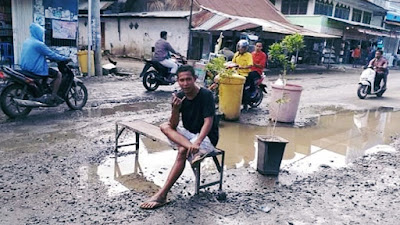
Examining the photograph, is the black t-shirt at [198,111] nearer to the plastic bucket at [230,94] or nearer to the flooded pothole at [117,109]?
the plastic bucket at [230,94]

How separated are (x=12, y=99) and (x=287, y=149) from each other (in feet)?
16.3

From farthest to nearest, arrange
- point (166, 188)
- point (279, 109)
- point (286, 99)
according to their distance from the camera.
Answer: point (279, 109), point (286, 99), point (166, 188)

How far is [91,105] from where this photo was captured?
8.16 m

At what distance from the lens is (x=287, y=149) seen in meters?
5.89

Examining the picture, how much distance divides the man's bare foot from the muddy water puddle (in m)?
0.41

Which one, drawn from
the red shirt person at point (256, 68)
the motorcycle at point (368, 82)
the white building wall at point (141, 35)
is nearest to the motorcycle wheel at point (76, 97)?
the red shirt person at point (256, 68)

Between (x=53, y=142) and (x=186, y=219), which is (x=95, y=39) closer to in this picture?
(x=53, y=142)

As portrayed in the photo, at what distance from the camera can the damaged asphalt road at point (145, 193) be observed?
3.41m

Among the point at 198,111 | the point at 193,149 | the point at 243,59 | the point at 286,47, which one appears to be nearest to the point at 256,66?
the point at 243,59

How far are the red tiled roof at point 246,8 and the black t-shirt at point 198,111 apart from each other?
16.8m

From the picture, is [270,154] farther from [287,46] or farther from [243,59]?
[243,59]

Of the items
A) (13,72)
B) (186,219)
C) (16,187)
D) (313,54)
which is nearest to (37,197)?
(16,187)

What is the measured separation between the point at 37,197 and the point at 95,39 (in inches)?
389

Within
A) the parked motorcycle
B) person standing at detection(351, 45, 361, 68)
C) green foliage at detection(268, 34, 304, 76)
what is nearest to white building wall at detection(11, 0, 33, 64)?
the parked motorcycle
